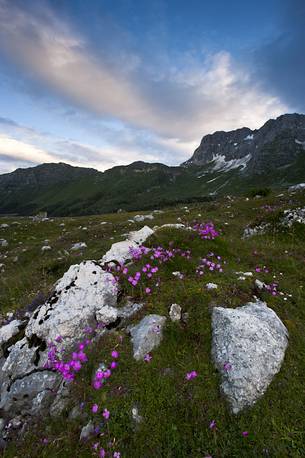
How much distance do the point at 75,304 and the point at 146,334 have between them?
2283mm

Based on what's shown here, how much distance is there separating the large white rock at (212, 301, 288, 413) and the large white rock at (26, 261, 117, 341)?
3.07m

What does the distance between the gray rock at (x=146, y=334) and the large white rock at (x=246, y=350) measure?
1249mm

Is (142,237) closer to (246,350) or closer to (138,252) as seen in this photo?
(138,252)

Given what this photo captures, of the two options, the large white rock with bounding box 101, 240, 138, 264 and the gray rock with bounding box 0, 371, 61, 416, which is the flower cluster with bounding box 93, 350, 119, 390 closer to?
the gray rock with bounding box 0, 371, 61, 416

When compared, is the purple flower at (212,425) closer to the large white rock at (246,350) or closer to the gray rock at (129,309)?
the large white rock at (246,350)

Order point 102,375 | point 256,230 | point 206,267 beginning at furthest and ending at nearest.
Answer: point 256,230, point 206,267, point 102,375

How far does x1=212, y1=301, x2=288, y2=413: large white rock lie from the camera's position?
16.7ft

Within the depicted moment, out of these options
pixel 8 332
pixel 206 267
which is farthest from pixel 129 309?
pixel 8 332

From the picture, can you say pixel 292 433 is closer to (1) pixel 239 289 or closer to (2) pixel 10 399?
(1) pixel 239 289

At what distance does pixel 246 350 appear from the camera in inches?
223

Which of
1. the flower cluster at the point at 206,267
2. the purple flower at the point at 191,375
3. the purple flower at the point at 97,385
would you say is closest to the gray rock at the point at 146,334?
the purple flower at the point at 97,385

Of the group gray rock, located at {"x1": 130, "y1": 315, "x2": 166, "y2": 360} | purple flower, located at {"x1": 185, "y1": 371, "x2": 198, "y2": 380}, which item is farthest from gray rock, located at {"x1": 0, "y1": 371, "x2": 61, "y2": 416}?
purple flower, located at {"x1": 185, "y1": 371, "x2": 198, "y2": 380}

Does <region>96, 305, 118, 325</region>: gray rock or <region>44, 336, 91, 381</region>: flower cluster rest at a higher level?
<region>96, 305, 118, 325</region>: gray rock

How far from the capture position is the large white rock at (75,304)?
22.1 ft
